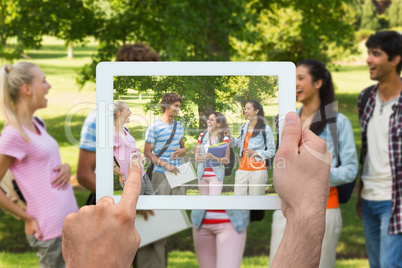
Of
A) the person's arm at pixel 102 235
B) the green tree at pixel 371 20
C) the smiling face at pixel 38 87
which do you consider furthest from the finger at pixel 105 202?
the green tree at pixel 371 20

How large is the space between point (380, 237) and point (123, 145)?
2.59 m

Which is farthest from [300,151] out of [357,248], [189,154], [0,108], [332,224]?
[357,248]

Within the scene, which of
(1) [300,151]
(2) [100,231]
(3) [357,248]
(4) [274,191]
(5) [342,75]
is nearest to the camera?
(2) [100,231]

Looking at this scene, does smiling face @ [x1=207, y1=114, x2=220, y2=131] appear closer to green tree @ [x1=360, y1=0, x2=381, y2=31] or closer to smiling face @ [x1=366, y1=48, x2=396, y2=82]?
smiling face @ [x1=366, y1=48, x2=396, y2=82]

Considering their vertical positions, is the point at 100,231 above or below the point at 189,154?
below

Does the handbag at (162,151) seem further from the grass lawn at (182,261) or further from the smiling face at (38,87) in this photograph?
the grass lawn at (182,261)

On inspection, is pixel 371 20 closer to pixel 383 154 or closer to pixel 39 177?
pixel 383 154

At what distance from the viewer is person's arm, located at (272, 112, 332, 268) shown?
1.15 meters

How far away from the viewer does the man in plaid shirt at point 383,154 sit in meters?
3.10

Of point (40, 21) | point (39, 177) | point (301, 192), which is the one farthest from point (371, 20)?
point (301, 192)

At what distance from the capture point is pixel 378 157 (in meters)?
3.30

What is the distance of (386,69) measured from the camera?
348cm

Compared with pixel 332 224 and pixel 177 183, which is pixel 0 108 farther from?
pixel 332 224

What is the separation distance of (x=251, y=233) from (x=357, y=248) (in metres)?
1.36
